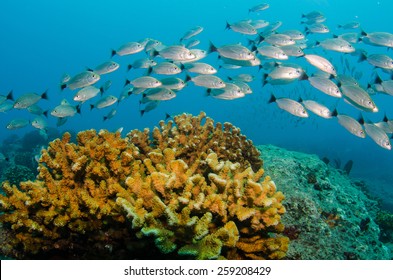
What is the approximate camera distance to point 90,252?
3223 millimetres

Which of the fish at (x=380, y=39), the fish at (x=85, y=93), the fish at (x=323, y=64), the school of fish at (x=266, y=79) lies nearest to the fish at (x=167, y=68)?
the school of fish at (x=266, y=79)

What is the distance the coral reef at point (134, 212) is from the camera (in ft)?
8.86

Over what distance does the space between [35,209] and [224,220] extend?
2271 millimetres

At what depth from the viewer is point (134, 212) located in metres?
2.64

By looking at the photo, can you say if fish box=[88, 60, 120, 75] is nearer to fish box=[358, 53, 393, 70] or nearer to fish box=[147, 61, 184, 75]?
fish box=[147, 61, 184, 75]

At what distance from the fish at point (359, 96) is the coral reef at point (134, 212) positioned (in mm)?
3030

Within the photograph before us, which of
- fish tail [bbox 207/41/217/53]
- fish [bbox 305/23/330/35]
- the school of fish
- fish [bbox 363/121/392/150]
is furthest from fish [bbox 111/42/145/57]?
fish [bbox 363/121/392/150]

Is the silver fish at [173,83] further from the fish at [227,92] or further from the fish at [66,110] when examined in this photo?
the fish at [66,110]

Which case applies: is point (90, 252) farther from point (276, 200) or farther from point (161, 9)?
point (161, 9)

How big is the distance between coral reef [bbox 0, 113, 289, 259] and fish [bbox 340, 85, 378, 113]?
3.03m

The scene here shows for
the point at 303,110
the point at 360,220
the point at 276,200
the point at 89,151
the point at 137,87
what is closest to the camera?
the point at 276,200

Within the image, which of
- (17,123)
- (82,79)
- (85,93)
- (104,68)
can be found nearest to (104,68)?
(104,68)

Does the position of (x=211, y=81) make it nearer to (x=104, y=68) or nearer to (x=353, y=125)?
(x=104, y=68)

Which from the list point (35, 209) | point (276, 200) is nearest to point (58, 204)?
point (35, 209)
